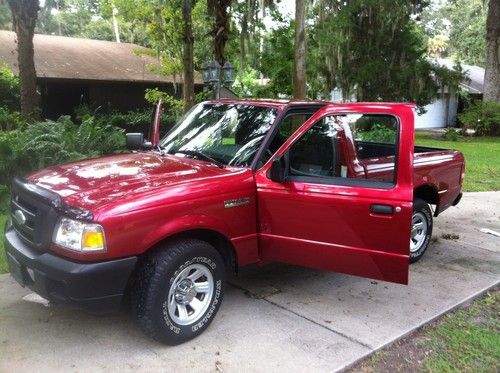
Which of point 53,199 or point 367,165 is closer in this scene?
point 53,199

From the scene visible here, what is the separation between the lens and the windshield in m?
4.44

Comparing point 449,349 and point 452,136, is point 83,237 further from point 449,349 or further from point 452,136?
point 452,136

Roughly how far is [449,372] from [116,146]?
701cm

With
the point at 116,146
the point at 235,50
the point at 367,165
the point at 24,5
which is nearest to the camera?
the point at 367,165

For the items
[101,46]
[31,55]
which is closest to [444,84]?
[101,46]

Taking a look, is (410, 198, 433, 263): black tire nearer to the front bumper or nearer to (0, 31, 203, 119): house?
the front bumper

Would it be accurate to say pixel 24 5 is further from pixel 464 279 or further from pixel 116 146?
pixel 464 279

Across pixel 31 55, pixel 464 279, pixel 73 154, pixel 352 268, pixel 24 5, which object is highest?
pixel 24 5

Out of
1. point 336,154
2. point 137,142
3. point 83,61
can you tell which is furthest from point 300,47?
point 83,61

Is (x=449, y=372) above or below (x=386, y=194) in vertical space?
below

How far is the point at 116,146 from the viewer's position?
29.5 feet

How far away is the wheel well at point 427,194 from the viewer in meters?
5.64

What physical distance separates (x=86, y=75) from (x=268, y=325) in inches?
643

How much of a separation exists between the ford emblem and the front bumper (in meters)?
0.37
